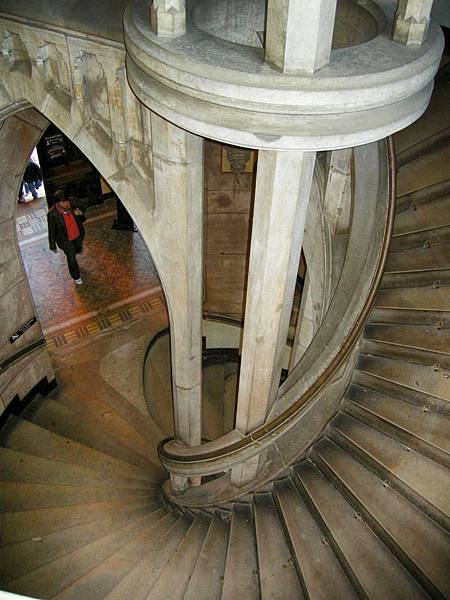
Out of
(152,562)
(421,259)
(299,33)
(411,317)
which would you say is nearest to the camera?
(299,33)

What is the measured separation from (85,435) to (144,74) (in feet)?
11.0

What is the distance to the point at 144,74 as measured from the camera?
2.01 metres

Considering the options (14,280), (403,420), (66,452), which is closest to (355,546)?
(403,420)

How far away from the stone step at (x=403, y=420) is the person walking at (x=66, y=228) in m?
3.55

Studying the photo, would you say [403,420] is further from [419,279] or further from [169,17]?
[169,17]

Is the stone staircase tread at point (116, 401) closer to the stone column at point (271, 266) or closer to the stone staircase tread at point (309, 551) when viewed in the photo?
the stone staircase tread at point (309, 551)

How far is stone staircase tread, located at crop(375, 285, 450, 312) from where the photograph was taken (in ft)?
10.3

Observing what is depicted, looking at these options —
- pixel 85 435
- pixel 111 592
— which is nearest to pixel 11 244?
pixel 85 435

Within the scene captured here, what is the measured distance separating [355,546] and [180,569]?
1212mm

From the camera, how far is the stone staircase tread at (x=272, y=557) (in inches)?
119

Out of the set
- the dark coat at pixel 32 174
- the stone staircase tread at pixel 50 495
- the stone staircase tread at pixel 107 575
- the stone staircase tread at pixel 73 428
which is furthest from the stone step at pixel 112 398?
the dark coat at pixel 32 174

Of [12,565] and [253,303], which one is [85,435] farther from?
[253,303]

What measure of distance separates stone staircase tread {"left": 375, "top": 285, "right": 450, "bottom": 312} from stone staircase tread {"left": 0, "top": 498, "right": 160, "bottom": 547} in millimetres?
2276

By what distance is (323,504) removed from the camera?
3.12 meters
